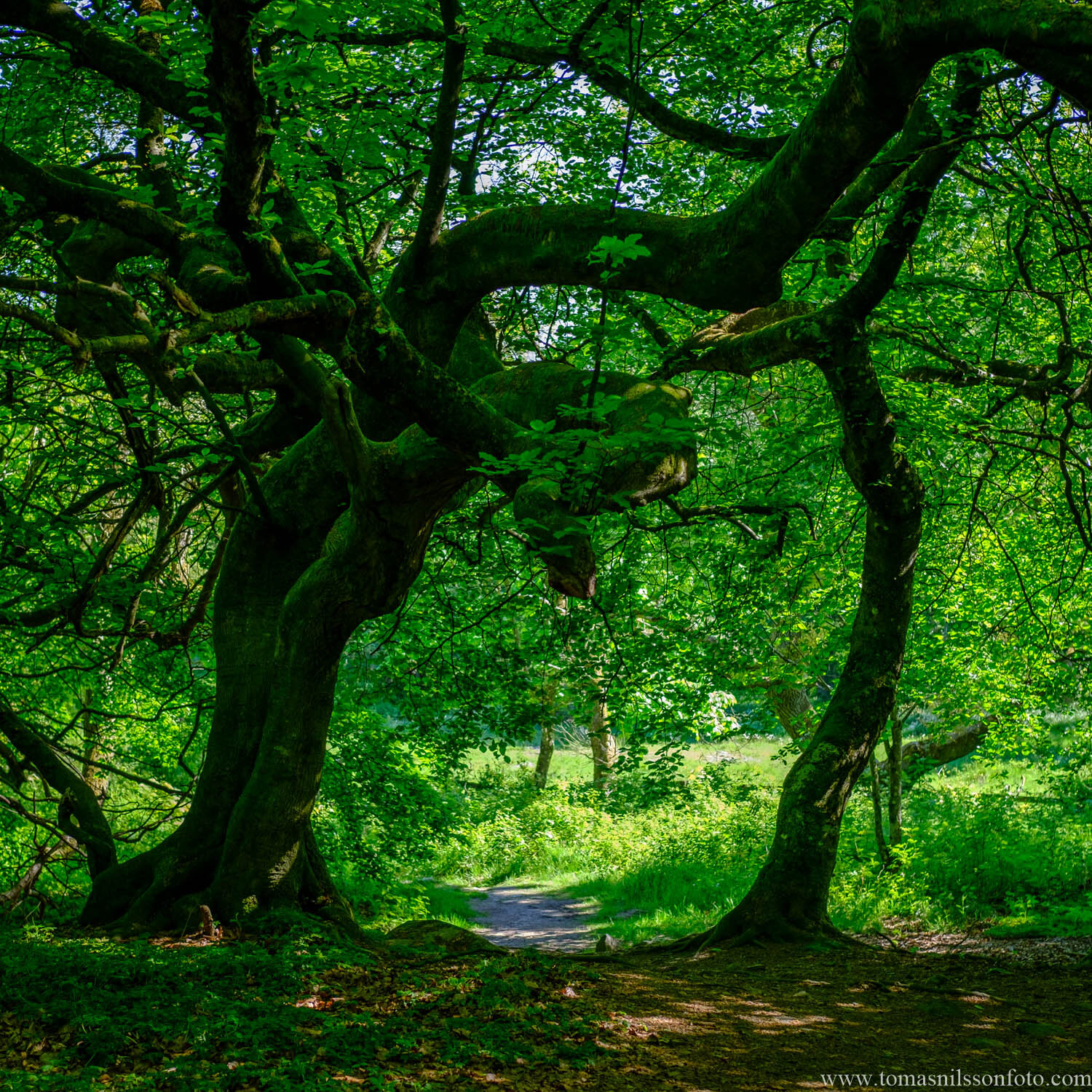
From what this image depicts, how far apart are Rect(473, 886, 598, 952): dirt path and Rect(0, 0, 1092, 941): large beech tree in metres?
4.50

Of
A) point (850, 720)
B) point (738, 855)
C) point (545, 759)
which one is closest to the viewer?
point (850, 720)

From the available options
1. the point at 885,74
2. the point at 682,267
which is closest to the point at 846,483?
the point at 682,267

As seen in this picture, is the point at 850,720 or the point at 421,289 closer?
the point at 421,289

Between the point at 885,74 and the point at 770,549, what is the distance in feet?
12.9

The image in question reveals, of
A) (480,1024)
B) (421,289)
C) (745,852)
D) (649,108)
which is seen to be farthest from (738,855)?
(421,289)

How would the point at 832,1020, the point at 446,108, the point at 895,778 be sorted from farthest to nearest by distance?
1. the point at 895,778
2. the point at 832,1020
3. the point at 446,108

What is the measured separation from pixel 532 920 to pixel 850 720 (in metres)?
7.45

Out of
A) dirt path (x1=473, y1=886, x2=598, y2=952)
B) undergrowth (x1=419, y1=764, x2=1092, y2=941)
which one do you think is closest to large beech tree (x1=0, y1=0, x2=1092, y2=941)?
undergrowth (x1=419, y1=764, x2=1092, y2=941)

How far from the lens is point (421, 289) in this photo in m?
5.77

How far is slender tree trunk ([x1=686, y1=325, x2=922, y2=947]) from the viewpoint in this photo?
7043 mm

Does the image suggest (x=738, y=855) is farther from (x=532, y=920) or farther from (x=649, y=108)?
(x=649, y=108)

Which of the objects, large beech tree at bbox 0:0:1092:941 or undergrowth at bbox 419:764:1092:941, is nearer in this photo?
large beech tree at bbox 0:0:1092:941

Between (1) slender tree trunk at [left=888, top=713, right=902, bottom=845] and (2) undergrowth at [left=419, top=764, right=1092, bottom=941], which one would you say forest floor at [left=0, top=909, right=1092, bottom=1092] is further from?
(1) slender tree trunk at [left=888, top=713, right=902, bottom=845]

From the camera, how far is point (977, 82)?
18.5 feet
